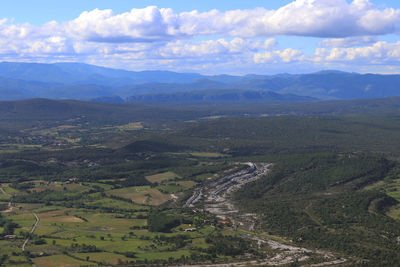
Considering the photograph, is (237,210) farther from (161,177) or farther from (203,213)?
(161,177)

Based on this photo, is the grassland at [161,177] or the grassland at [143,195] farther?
the grassland at [161,177]

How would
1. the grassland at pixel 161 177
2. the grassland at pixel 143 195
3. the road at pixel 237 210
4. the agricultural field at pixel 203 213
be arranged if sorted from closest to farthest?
the road at pixel 237 210
the agricultural field at pixel 203 213
the grassland at pixel 143 195
the grassland at pixel 161 177

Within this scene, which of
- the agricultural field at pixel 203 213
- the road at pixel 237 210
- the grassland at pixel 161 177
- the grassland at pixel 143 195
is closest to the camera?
the road at pixel 237 210

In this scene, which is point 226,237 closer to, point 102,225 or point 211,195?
point 102,225

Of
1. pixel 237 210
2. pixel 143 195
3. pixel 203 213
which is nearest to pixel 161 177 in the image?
pixel 143 195

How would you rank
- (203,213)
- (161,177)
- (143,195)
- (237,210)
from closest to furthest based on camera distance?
(203,213)
(237,210)
(143,195)
(161,177)

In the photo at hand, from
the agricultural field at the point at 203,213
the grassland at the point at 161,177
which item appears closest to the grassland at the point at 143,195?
the agricultural field at the point at 203,213

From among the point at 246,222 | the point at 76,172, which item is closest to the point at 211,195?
the point at 246,222

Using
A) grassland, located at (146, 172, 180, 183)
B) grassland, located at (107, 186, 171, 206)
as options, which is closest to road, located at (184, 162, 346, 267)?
grassland, located at (107, 186, 171, 206)

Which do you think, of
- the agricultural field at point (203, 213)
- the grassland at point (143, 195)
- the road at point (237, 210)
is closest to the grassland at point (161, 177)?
the agricultural field at point (203, 213)

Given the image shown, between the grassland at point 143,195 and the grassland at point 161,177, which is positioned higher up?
the grassland at point 161,177

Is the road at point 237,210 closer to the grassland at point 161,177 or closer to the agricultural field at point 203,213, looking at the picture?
the agricultural field at point 203,213

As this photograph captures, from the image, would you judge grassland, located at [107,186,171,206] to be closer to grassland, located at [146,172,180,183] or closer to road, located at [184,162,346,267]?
road, located at [184,162,346,267]
